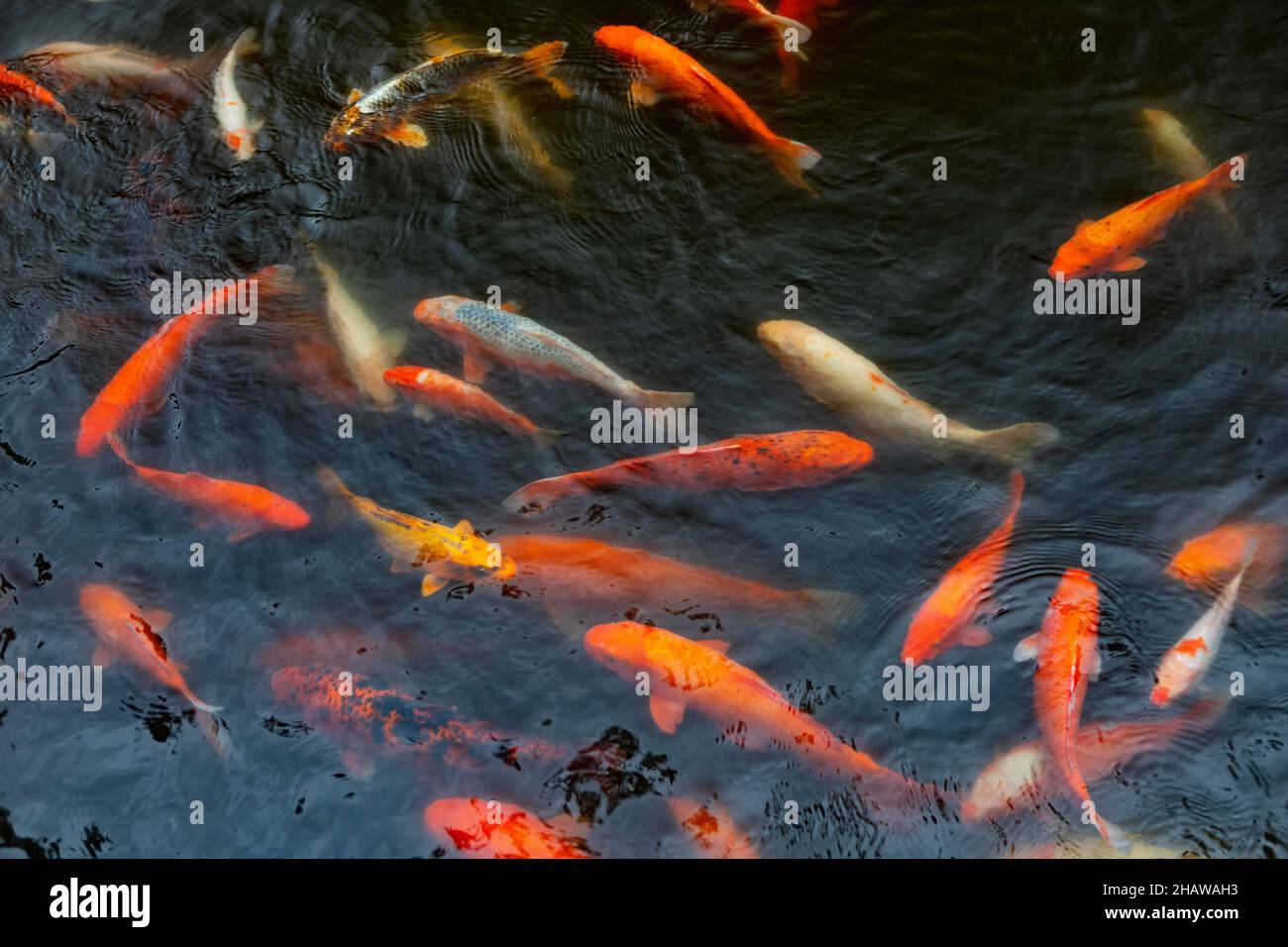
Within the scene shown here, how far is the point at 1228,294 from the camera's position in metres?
6.44

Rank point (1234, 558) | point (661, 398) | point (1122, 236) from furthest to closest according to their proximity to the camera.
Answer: point (1122, 236)
point (661, 398)
point (1234, 558)

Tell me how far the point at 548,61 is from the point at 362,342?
2571 mm

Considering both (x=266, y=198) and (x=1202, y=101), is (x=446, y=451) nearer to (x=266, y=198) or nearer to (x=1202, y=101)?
(x=266, y=198)

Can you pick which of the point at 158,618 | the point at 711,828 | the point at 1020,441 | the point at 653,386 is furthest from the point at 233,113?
the point at 711,828

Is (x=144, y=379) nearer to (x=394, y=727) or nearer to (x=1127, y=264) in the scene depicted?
(x=394, y=727)

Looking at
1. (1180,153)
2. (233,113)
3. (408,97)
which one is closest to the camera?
(1180,153)

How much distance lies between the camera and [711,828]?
4918 millimetres

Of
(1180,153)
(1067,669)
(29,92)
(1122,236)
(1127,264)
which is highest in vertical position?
(29,92)

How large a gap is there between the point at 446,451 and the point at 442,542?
0.62 metres

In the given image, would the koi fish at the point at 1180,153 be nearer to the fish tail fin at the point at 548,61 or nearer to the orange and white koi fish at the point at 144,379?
→ the fish tail fin at the point at 548,61

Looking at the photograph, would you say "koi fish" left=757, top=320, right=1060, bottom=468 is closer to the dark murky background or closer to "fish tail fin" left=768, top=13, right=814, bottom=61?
the dark murky background

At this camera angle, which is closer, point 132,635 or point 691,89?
point 132,635

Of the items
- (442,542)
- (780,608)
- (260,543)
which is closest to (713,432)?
(780,608)

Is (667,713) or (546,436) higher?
(546,436)
